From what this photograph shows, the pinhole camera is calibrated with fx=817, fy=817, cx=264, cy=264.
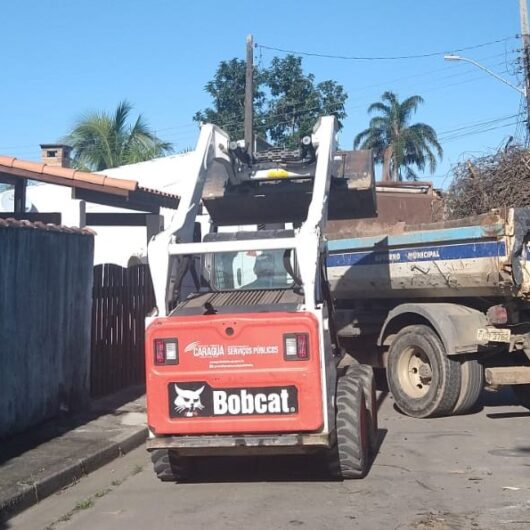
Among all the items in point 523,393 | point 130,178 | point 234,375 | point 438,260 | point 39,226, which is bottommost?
point 523,393

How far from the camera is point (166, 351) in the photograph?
6770 mm

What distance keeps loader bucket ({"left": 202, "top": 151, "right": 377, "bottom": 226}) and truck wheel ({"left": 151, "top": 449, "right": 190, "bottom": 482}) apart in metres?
3.28

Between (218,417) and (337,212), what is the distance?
405 cm

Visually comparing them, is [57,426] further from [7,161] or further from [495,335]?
[7,161]

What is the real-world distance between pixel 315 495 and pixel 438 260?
14.5 feet

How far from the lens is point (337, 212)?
10023mm

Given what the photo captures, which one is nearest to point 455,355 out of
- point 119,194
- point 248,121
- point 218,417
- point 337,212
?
point 337,212

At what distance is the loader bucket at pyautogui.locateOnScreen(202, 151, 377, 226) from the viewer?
9.17 m

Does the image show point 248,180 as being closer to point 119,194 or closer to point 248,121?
point 119,194

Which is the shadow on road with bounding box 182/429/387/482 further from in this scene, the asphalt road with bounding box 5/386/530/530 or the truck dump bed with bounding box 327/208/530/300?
the truck dump bed with bounding box 327/208/530/300

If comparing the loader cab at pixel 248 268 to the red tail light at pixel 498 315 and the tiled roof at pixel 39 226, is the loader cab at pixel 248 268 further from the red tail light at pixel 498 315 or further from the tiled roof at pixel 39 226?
the red tail light at pixel 498 315

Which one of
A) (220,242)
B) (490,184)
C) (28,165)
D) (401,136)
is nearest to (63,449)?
(220,242)

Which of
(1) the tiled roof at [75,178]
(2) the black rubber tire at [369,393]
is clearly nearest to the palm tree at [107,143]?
(1) the tiled roof at [75,178]

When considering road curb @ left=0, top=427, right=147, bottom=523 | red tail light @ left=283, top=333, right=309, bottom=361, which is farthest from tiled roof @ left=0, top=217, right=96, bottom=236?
red tail light @ left=283, top=333, right=309, bottom=361
